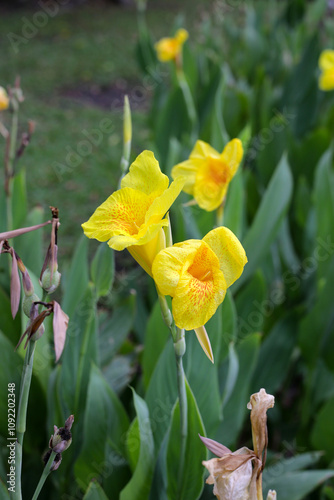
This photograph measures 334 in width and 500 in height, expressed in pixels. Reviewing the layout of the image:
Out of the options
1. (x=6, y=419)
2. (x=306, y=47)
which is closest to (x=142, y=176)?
(x=6, y=419)

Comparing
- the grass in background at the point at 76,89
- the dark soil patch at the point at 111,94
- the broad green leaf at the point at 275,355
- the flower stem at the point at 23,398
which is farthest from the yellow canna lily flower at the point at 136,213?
the dark soil patch at the point at 111,94

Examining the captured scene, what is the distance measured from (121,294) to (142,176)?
102 centimetres

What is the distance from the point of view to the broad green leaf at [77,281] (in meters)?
1.02

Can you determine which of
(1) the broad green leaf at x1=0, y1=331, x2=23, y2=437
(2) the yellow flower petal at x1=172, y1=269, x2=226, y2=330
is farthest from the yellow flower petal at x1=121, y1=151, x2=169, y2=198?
(1) the broad green leaf at x1=0, y1=331, x2=23, y2=437

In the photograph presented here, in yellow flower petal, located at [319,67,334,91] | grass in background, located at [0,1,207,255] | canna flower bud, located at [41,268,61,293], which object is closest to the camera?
canna flower bud, located at [41,268,61,293]

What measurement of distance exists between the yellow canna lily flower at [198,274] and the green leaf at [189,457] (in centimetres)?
21

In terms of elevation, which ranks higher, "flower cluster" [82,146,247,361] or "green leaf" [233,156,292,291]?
"green leaf" [233,156,292,291]

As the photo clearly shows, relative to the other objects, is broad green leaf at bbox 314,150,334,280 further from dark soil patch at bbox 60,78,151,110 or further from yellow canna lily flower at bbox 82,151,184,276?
dark soil patch at bbox 60,78,151,110

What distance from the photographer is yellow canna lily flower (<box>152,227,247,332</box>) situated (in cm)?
51

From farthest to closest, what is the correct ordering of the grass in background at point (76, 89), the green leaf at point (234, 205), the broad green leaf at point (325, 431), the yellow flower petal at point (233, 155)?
the grass in background at point (76, 89) < the green leaf at point (234, 205) < the broad green leaf at point (325, 431) < the yellow flower petal at point (233, 155)

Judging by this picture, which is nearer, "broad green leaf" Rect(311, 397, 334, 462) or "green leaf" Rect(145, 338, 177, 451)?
"green leaf" Rect(145, 338, 177, 451)

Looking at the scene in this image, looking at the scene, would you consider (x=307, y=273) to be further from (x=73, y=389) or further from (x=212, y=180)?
Result: (x=73, y=389)

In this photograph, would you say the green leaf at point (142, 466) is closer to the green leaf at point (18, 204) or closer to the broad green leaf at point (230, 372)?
the broad green leaf at point (230, 372)

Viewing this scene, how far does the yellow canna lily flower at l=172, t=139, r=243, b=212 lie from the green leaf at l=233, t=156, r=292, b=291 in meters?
0.37
